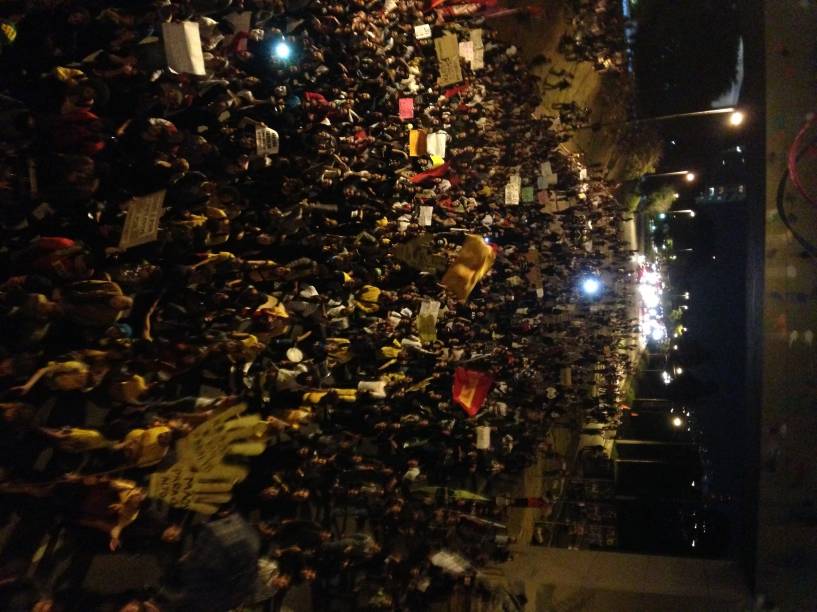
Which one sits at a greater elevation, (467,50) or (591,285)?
(467,50)

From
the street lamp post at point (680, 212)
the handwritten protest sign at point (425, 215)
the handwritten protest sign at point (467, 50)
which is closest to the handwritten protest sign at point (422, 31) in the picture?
the handwritten protest sign at point (467, 50)

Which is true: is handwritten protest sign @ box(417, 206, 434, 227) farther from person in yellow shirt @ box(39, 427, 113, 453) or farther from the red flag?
person in yellow shirt @ box(39, 427, 113, 453)

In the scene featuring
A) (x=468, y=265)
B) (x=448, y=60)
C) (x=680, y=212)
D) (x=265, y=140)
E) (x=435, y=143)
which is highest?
(x=448, y=60)

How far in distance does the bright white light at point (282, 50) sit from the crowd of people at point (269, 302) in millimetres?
21

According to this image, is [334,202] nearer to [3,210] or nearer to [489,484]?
[3,210]

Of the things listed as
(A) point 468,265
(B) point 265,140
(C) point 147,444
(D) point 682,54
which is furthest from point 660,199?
(C) point 147,444

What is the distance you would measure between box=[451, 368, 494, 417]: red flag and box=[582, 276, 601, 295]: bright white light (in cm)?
337

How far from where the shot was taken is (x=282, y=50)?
4.19 metres

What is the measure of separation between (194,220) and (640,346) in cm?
740

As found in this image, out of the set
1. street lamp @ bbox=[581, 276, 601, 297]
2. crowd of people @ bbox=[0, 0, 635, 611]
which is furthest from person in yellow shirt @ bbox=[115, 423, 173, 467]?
street lamp @ bbox=[581, 276, 601, 297]

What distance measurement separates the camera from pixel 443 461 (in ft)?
16.7

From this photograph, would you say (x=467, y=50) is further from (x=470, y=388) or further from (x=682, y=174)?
(x=682, y=174)

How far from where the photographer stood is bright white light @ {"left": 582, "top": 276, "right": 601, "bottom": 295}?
7.79 metres

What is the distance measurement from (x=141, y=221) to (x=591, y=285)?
20.5 feet
